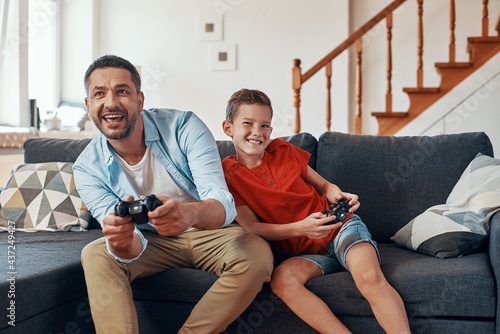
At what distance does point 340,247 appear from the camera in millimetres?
1580

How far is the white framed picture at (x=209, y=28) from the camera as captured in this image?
496 centimetres

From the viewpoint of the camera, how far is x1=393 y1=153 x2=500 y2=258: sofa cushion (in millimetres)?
1631

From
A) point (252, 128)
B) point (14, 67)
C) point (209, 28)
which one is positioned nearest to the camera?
point (252, 128)

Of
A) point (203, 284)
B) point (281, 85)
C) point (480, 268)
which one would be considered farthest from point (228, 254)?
point (281, 85)

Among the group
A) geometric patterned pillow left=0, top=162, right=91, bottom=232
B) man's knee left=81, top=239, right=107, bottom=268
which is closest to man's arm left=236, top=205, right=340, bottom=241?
man's knee left=81, top=239, right=107, bottom=268

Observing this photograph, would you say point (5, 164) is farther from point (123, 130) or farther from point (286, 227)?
point (286, 227)

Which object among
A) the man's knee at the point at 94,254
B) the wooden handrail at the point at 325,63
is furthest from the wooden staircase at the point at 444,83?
the man's knee at the point at 94,254

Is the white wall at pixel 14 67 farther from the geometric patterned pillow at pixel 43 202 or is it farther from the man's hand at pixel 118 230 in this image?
the man's hand at pixel 118 230

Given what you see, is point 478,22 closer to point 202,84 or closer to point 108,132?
point 202,84

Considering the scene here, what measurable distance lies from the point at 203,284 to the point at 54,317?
434 mm

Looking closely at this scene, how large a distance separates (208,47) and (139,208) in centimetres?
406

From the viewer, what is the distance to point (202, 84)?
5043 mm

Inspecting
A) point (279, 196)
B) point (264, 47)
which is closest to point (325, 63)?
point (264, 47)

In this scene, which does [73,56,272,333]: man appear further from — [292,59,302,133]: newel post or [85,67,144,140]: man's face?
[292,59,302,133]: newel post
